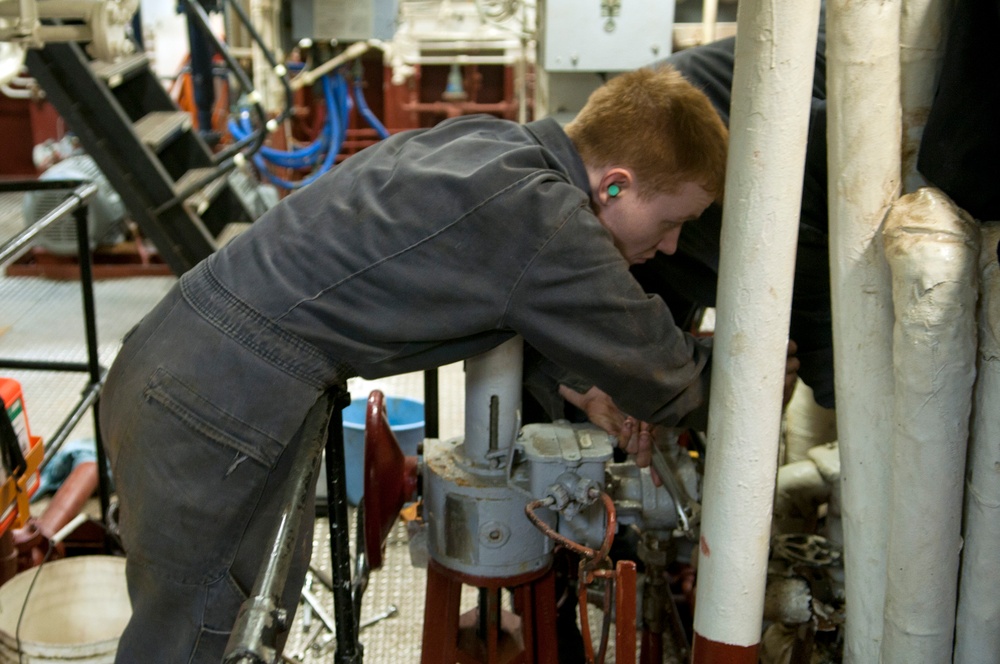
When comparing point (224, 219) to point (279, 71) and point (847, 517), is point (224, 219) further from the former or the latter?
point (847, 517)

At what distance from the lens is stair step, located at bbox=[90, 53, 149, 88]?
399cm

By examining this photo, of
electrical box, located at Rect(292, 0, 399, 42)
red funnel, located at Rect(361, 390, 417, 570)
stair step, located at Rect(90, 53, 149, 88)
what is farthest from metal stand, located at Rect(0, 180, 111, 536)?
electrical box, located at Rect(292, 0, 399, 42)

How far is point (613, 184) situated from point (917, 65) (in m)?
0.53

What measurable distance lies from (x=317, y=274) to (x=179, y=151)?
3.24 m

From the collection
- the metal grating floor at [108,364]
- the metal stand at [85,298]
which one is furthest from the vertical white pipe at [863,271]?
the metal stand at [85,298]

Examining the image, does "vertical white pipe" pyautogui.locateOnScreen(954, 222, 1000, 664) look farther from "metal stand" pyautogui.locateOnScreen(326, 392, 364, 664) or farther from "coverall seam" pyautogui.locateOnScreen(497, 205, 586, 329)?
"metal stand" pyautogui.locateOnScreen(326, 392, 364, 664)

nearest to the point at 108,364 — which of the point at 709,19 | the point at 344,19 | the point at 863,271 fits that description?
the point at 344,19

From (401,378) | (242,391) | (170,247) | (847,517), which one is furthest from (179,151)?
(847,517)

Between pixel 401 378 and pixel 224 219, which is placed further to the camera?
pixel 224 219

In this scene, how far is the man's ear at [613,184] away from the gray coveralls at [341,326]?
1.3 inches

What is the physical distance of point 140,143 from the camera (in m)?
3.88

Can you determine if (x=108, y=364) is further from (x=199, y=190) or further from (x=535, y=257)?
(x=535, y=257)

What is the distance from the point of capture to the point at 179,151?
4500 millimetres

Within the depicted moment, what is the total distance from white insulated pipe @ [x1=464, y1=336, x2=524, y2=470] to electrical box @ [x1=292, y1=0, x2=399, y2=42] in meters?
4.10
